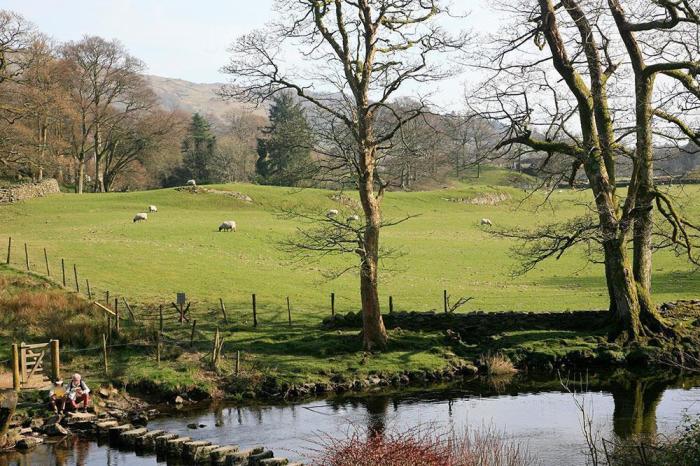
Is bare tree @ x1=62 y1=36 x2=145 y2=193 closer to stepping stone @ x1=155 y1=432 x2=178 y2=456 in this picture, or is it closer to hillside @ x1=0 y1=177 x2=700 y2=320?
hillside @ x1=0 y1=177 x2=700 y2=320

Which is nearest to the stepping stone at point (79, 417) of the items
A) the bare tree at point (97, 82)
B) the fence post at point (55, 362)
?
the fence post at point (55, 362)

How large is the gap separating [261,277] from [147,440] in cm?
2355

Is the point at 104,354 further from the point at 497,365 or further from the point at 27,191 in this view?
the point at 27,191

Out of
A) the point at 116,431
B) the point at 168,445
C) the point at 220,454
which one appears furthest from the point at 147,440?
the point at 220,454

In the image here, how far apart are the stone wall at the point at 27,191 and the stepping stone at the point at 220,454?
56.7m

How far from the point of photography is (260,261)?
5194 cm

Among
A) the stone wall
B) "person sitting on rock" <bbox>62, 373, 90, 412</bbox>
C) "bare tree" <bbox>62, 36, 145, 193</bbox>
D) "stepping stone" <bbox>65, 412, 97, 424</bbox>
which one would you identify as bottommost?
"stepping stone" <bbox>65, 412, 97, 424</bbox>

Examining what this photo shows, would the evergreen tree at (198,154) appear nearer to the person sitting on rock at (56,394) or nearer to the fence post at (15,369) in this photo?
the fence post at (15,369)

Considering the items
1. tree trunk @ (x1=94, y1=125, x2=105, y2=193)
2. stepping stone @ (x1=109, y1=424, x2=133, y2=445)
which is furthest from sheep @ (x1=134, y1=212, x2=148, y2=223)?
stepping stone @ (x1=109, y1=424, x2=133, y2=445)

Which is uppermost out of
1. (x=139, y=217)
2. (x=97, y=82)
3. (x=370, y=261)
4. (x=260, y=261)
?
(x=97, y=82)

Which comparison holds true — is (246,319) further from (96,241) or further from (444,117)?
(96,241)

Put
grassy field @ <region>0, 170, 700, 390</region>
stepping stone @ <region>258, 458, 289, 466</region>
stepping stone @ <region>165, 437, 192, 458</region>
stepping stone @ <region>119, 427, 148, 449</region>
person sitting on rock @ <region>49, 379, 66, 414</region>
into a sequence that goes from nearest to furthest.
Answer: stepping stone @ <region>258, 458, 289, 466</region>, stepping stone @ <region>165, 437, 192, 458</region>, stepping stone @ <region>119, 427, 148, 449</region>, person sitting on rock @ <region>49, 379, 66, 414</region>, grassy field @ <region>0, 170, 700, 390</region>

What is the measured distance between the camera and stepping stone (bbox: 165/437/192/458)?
2239cm

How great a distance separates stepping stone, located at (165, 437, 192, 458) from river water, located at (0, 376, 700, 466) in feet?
1.48
